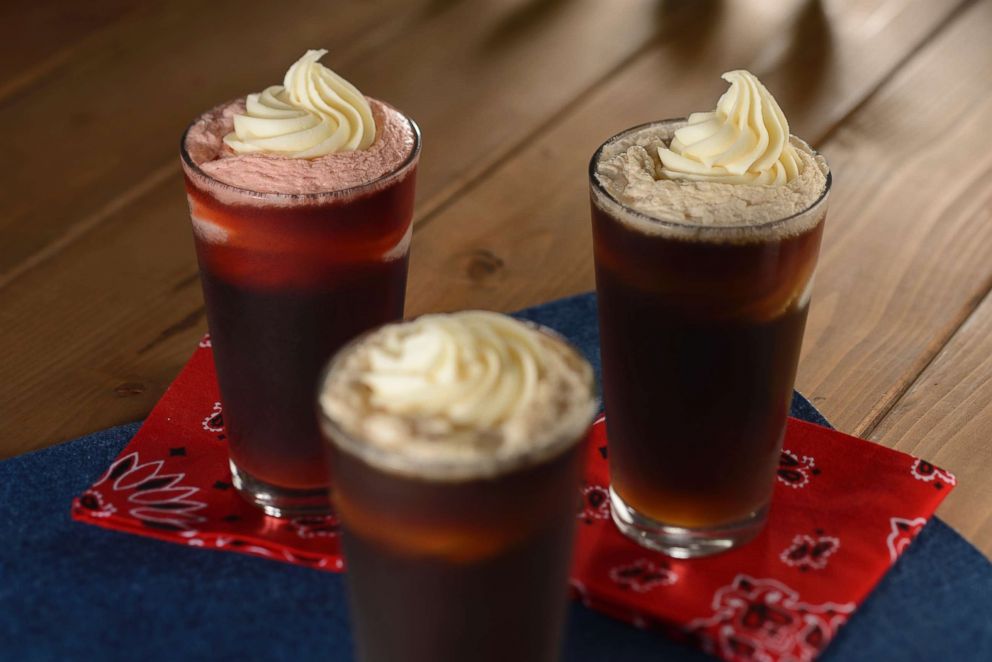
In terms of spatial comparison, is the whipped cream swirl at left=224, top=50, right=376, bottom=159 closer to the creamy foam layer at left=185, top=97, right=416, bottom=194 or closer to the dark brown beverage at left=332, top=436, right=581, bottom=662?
the creamy foam layer at left=185, top=97, right=416, bottom=194

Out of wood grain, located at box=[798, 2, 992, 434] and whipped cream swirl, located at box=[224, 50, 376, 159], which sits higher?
whipped cream swirl, located at box=[224, 50, 376, 159]

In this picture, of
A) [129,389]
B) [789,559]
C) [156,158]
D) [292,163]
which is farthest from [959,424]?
[156,158]

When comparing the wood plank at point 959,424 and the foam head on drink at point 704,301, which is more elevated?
the foam head on drink at point 704,301

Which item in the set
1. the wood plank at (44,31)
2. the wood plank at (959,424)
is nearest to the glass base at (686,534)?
the wood plank at (959,424)

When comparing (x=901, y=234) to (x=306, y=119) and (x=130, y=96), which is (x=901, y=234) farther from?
(x=130, y=96)

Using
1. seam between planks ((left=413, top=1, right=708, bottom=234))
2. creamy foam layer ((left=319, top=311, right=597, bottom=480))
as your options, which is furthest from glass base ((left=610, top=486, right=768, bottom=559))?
seam between planks ((left=413, top=1, right=708, bottom=234))

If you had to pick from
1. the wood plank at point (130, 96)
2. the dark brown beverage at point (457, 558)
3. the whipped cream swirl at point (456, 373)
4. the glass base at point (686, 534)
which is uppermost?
the whipped cream swirl at point (456, 373)

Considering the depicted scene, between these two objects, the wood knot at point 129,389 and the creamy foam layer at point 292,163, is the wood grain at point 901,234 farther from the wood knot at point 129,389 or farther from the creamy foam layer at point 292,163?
the wood knot at point 129,389

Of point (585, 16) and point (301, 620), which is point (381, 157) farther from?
point (585, 16)
